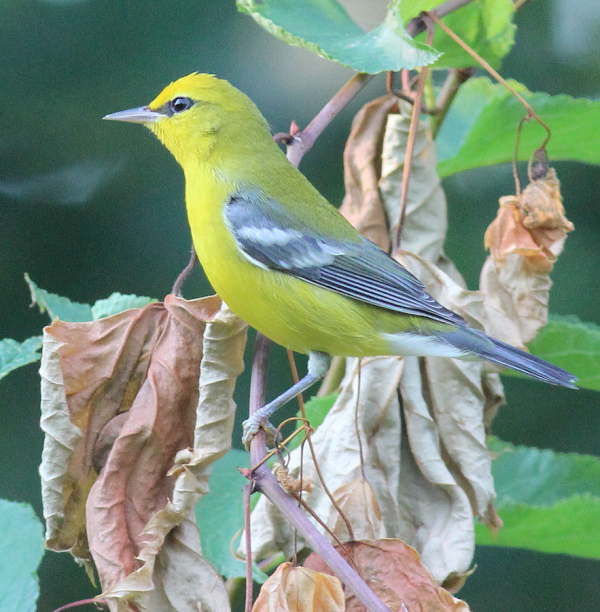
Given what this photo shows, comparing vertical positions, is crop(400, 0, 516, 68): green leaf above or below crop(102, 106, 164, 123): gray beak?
above

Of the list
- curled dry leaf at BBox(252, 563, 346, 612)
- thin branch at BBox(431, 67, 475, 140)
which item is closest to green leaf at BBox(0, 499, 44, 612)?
curled dry leaf at BBox(252, 563, 346, 612)

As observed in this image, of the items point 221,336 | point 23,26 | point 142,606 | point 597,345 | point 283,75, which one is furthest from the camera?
point 283,75

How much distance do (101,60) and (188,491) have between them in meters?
2.09

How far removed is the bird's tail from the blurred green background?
119cm

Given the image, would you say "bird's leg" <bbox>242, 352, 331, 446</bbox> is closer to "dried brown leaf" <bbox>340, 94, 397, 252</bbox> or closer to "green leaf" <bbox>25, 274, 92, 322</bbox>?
"dried brown leaf" <bbox>340, 94, 397, 252</bbox>

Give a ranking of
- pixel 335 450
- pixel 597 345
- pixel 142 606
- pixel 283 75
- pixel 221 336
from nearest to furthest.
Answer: pixel 142 606 < pixel 221 336 < pixel 335 450 < pixel 597 345 < pixel 283 75

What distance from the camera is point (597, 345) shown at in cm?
231

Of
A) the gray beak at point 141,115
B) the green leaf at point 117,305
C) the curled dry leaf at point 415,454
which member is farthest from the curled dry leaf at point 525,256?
the gray beak at point 141,115

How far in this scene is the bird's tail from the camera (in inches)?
80.3

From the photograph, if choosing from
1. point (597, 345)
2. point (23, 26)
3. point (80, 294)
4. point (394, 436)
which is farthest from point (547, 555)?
point (23, 26)

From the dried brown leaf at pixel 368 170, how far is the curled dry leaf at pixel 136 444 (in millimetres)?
566

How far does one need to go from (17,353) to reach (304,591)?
0.95 meters

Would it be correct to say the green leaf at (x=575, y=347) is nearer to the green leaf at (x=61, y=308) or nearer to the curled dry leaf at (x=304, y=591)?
the curled dry leaf at (x=304, y=591)

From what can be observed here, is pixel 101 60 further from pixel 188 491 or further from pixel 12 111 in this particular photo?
pixel 188 491
